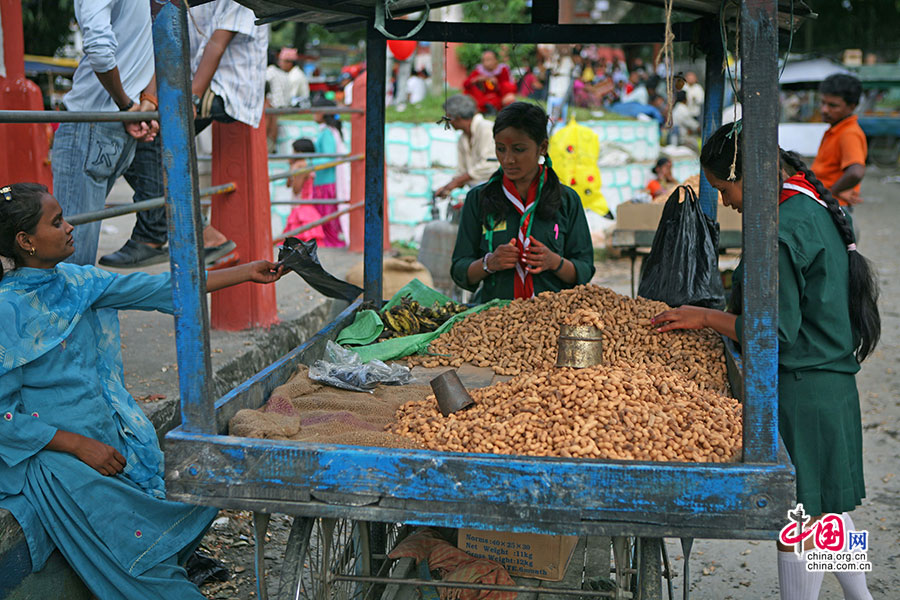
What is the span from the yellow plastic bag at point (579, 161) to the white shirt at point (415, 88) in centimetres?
1005

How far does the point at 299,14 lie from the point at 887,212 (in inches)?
553

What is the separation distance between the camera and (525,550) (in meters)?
2.45

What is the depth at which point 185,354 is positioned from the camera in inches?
76.5

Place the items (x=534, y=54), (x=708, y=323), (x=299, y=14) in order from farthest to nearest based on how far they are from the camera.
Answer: (x=534, y=54)
(x=299, y=14)
(x=708, y=323)

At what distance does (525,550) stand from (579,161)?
262 inches

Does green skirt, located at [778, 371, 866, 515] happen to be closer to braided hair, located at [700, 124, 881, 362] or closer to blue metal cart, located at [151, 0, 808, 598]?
braided hair, located at [700, 124, 881, 362]

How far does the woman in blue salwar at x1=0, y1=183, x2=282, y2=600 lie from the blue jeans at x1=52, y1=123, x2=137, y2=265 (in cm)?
116

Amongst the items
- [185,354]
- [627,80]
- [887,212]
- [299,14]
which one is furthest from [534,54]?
[185,354]

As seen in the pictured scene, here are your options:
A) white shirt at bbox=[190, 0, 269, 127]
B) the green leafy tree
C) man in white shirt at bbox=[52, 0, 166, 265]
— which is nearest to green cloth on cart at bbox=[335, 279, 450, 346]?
man in white shirt at bbox=[52, 0, 166, 265]

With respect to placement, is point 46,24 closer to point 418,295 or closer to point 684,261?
point 418,295

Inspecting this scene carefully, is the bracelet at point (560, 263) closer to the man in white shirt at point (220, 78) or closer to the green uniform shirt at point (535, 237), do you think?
the green uniform shirt at point (535, 237)

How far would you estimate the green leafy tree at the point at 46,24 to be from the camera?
16656mm

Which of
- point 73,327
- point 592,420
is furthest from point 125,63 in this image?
point 592,420

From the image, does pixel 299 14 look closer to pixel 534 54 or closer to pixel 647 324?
pixel 647 324
